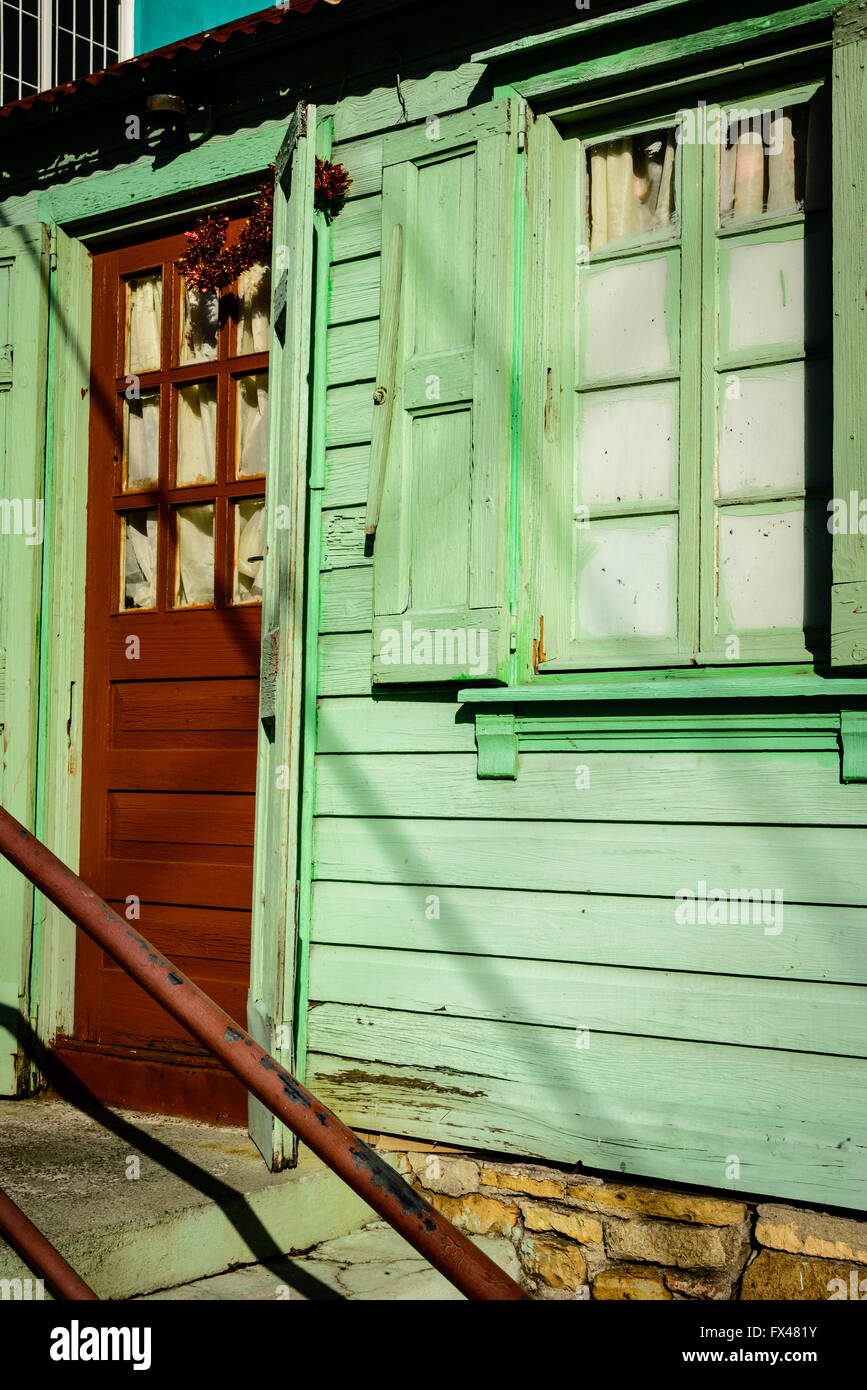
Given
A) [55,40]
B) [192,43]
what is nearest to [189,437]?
[192,43]

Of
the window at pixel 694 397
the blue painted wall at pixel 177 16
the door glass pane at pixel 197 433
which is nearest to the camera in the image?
the window at pixel 694 397

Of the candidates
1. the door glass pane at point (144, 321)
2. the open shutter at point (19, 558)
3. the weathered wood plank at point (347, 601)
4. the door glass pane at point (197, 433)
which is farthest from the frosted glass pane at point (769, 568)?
the open shutter at point (19, 558)

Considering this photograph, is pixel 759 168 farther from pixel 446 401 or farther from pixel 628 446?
pixel 446 401

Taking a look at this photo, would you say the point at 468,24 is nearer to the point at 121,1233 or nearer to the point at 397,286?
the point at 397,286

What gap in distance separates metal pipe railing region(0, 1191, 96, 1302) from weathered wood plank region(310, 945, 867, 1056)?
4.90ft

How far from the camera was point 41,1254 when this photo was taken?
218 cm

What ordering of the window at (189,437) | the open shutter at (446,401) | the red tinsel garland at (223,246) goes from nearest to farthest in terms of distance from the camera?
the open shutter at (446,401) → the red tinsel garland at (223,246) → the window at (189,437)

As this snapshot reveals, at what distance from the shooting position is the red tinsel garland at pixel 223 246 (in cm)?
407

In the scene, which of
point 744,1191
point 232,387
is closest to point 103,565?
point 232,387

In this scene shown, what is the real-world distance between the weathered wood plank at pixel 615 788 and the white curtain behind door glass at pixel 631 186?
5.10ft

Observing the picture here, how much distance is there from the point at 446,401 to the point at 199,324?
1.24 meters

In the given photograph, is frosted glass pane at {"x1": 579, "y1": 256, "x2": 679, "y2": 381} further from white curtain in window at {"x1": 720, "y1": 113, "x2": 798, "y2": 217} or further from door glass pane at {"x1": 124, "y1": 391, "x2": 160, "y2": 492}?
door glass pane at {"x1": 124, "y1": 391, "x2": 160, "y2": 492}

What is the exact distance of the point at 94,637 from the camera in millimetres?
4469

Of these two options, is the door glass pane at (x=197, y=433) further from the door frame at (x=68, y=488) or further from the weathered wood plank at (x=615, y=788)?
the weathered wood plank at (x=615, y=788)
